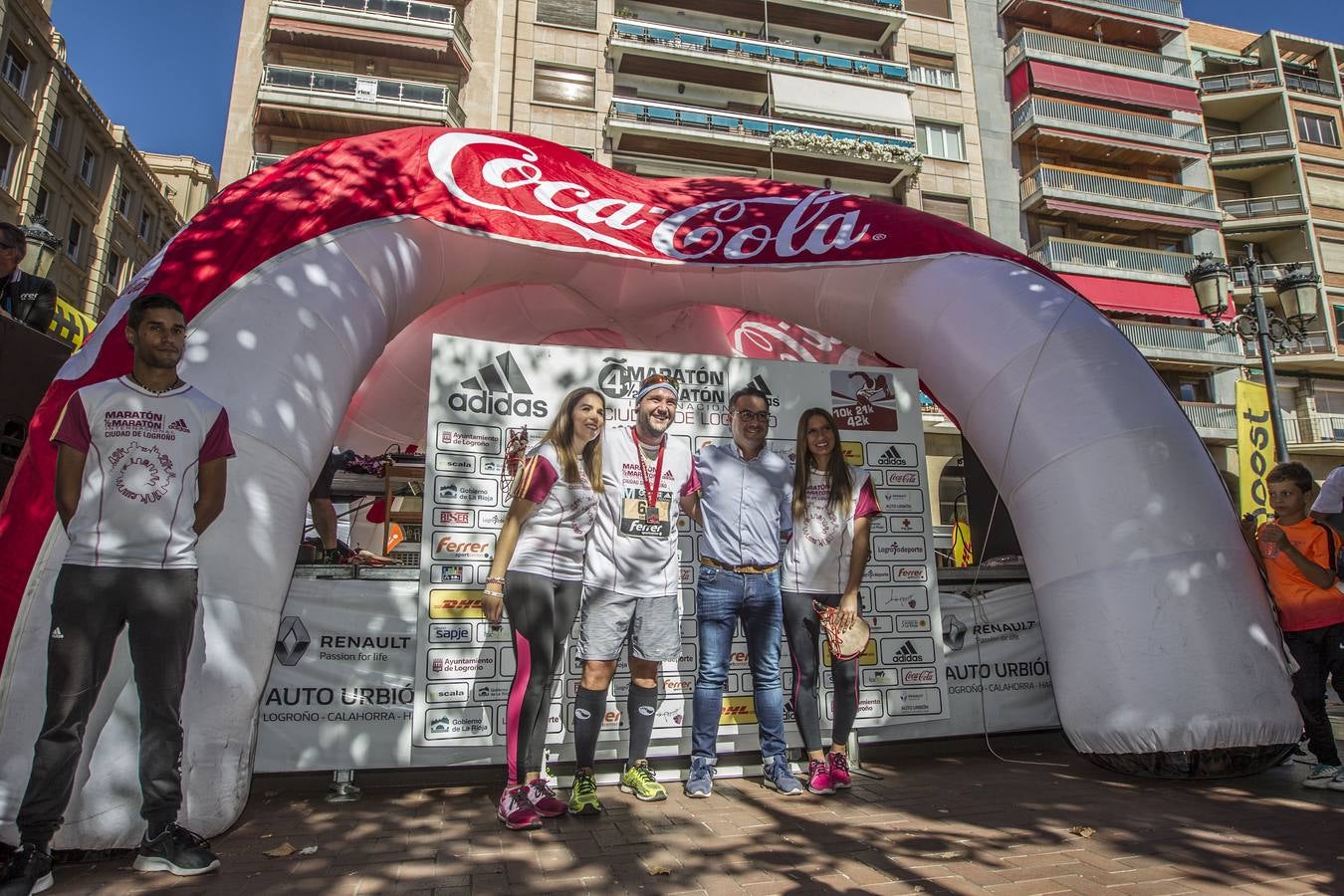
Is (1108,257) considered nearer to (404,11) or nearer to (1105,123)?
(1105,123)

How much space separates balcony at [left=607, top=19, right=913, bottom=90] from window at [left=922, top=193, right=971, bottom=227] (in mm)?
4004

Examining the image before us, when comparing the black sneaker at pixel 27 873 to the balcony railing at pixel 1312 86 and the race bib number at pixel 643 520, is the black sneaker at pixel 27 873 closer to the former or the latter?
the race bib number at pixel 643 520

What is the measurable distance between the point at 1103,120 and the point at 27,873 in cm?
3401

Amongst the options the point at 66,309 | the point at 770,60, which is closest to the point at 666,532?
the point at 66,309

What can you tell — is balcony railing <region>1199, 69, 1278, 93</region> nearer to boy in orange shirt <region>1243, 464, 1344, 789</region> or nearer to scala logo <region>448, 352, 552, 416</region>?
boy in orange shirt <region>1243, 464, 1344, 789</region>

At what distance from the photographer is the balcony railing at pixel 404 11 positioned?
78.7 ft

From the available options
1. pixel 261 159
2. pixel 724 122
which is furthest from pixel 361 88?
pixel 724 122

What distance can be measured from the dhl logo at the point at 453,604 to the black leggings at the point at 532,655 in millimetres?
677

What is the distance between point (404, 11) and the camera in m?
24.2

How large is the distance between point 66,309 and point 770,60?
2337cm

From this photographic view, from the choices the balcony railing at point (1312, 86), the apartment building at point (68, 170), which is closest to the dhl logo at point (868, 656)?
the apartment building at point (68, 170)

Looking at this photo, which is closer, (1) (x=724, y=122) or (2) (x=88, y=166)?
(1) (x=724, y=122)

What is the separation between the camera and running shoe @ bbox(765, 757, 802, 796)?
171 inches

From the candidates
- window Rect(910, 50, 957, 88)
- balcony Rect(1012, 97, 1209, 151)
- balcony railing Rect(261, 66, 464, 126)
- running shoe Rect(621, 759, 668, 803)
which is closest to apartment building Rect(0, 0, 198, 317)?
balcony railing Rect(261, 66, 464, 126)
